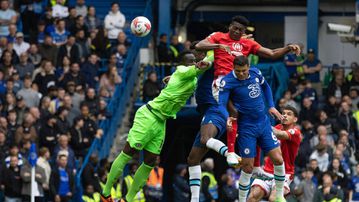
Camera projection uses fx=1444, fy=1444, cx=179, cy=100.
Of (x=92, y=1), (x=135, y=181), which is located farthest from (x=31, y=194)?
(x=92, y=1)

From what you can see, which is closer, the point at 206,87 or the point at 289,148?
the point at 206,87

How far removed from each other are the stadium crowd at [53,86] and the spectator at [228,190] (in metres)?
3.10

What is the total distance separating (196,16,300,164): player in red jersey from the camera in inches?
946

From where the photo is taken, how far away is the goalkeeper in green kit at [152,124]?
2492 centimetres

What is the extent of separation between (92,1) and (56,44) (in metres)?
3.65

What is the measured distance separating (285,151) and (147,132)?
96.7 inches

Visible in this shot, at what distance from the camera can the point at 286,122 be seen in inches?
980

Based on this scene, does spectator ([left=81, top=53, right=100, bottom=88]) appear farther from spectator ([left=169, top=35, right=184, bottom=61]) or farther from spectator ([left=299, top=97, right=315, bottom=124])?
spectator ([left=299, top=97, right=315, bottom=124])

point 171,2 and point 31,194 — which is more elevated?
point 171,2

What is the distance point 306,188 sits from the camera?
32062 mm

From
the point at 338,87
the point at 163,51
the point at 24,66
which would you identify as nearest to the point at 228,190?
the point at 338,87

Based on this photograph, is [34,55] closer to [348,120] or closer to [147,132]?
[348,120]

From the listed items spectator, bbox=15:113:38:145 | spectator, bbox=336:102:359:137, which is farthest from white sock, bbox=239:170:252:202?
spectator, bbox=336:102:359:137

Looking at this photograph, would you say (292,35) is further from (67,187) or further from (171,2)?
(67,187)
